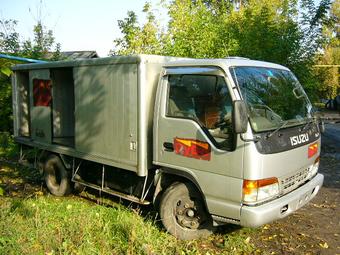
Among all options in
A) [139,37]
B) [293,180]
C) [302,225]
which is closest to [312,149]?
[293,180]

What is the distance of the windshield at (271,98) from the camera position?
4.39 m

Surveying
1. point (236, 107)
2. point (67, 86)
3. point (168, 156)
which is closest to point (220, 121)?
point (236, 107)

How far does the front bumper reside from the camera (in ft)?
13.5

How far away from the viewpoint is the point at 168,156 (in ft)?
16.0

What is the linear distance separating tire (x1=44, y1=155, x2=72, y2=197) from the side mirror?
4095 mm

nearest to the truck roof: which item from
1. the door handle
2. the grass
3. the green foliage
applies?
the door handle

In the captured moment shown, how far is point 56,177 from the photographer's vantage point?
7352mm

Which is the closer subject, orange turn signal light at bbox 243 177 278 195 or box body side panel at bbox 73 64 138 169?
orange turn signal light at bbox 243 177 278 195

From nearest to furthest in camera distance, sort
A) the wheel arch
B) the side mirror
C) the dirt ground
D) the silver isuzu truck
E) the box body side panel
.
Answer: the side mirror < the silver isuzu truck < the dirt ground < the wheel arch < the box body side panel

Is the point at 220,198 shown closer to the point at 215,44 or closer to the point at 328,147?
the point at 215,44

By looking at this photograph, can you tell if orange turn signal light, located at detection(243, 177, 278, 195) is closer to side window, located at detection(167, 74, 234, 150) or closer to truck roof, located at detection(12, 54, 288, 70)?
side window, located at detection(167, 74, 234, 150)

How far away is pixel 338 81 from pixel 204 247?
37.9 meters

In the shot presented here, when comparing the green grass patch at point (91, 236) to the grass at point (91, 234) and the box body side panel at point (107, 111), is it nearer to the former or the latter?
the grass at point (91, 234)

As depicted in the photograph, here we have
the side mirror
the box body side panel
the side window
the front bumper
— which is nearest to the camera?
the side mirror
